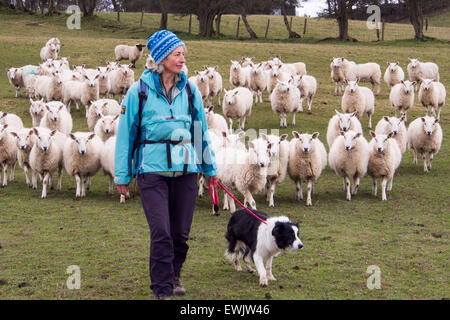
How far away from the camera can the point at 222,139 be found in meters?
11.6

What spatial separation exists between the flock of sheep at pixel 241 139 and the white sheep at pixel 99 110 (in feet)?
0.09

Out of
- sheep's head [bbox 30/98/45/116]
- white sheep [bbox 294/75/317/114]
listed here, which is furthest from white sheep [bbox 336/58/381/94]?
sheep's head [bbox 30/98/45/116]

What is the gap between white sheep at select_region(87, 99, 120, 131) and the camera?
15969 mm

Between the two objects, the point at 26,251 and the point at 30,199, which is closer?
the point at 26,251

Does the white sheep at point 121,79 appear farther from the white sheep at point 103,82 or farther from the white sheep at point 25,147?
the white sheep at point 25,147

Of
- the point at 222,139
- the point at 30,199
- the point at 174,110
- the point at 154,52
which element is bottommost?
the point at 30,199

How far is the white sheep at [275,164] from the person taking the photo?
10.8m

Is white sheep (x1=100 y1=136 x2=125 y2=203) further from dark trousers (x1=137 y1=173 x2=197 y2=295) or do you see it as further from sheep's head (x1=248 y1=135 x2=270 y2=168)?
dark trousers (x1=137 y1=173 x2=197 y2=295)

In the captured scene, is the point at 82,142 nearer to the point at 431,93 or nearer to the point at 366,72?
the point at 431,93

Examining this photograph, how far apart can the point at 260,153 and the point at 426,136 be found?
18.9 feet
